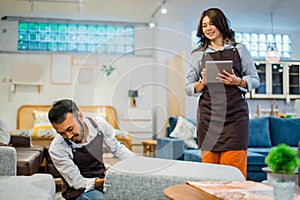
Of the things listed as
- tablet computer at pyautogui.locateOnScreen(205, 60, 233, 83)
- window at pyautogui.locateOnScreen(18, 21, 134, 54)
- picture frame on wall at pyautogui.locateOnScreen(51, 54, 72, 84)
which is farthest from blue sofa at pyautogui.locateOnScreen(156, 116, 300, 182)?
window at pyautogui.locateOnScreen(18, 21, 134, 54)

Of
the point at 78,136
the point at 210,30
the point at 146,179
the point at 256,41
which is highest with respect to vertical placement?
the point at 256,41

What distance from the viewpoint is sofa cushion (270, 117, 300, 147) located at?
4.68m

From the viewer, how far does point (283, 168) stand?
844mm

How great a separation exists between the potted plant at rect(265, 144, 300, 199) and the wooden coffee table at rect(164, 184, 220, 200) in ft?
0.95

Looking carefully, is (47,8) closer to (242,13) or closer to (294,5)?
(242,13)

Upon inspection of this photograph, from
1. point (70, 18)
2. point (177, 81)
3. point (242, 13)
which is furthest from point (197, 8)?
point (70, 18)

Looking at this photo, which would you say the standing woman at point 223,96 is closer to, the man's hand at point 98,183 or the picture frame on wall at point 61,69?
the man's hand at point 98,183

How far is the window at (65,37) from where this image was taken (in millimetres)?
6531

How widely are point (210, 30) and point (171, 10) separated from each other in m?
4.33

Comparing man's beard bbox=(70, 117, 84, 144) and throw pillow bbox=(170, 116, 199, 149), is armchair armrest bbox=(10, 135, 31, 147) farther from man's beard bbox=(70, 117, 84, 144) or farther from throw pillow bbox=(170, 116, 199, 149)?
man's beard bbox=(70, 117, 84, 144)

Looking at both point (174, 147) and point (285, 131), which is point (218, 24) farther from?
point (285, 131)

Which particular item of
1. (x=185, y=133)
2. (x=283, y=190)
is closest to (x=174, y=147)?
(x=185, y=133)

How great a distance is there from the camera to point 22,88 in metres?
6.34

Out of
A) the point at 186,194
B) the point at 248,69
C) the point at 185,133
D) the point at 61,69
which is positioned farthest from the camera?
the point at 61,69
